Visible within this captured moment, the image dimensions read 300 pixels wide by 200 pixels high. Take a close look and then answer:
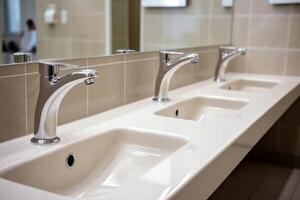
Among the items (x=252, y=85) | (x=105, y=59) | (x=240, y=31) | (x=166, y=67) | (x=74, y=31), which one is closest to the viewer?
(x=74, y=31)

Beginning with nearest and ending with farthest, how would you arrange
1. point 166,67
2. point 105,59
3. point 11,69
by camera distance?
point 11,69, point 105,59, point 166,67

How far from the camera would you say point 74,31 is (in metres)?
1.35

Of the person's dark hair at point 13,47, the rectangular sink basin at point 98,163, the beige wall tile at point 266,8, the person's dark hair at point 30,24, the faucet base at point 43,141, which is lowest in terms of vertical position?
the rectangular sink basin at point 98,163

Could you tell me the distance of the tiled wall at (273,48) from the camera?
8.43ft

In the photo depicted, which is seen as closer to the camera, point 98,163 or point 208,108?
point 98,163

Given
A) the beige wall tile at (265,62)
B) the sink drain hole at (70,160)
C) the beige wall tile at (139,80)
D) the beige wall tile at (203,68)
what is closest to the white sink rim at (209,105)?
the beige wall tile at (139,80)

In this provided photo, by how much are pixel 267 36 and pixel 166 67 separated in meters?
1.22

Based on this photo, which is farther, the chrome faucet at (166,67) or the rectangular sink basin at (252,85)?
the rectangular sink basin at (252,85)

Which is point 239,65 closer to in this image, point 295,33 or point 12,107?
point 295,33

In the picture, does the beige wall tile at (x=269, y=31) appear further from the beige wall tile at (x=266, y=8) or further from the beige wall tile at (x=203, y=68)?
the beige wall tile at (x=203, y=68)

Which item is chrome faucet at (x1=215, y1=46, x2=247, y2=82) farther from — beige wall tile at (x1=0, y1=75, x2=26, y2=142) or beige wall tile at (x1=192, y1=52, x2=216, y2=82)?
beige wall tile at (x1=0, y1=75, x2=26, y2=142)

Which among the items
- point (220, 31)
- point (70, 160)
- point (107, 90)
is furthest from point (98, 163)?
point (220, 31)

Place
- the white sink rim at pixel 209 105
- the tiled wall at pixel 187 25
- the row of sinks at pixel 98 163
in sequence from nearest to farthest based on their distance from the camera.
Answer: the row of sinks at pixel 98 163
the white sink rim at pixel 209 105
the tiled wall at pixel 187 25

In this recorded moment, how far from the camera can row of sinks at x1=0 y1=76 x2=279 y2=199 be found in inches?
39.1
